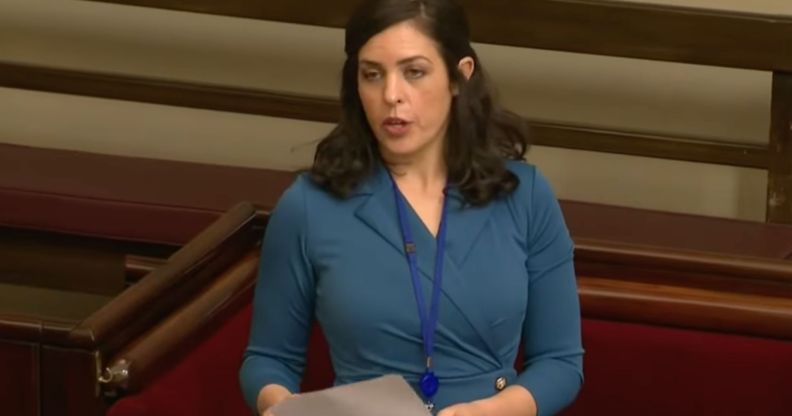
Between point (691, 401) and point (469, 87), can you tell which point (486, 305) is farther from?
point (691, 401)

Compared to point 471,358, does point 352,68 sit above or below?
above

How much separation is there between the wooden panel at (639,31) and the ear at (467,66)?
44.3 inches

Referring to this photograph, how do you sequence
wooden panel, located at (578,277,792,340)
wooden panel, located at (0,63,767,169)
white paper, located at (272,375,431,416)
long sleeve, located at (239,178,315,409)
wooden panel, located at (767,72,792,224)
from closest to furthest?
1. white paper, located at (272,375,431,416)
2. long sleeve, located at (239,178,315,409)
3. wooden panel, located at (578,277,792,340)
4. wooden panel, located at (767,72,792,224)
5. wooden panel, located at (0,63,767,169)

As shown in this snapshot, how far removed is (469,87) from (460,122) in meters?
0.05

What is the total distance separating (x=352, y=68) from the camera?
1.68 m

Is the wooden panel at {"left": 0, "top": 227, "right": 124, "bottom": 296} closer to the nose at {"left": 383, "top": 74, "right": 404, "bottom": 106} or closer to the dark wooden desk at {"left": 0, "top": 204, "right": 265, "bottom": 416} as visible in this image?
the dark wooden desk at {"left": 0, "top": 204, "right": 265, "bottom": 416}

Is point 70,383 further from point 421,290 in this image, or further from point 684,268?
point 684,268

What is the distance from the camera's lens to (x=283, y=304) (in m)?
1.68

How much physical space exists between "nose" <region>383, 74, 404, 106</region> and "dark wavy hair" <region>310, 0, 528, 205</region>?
0.22 ft

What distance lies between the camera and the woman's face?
1.62m

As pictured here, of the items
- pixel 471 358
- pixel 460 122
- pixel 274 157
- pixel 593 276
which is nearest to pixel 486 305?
pixel 471 358

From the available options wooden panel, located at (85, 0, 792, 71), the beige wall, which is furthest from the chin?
wooden panel, located at (85, 0, 792, 71)

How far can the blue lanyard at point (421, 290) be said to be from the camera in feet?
5.33

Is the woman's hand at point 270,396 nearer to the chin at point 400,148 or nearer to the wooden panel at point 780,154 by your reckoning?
the chin at point 400,148
